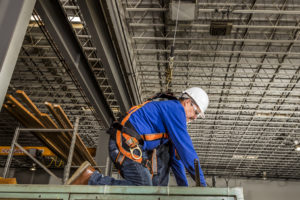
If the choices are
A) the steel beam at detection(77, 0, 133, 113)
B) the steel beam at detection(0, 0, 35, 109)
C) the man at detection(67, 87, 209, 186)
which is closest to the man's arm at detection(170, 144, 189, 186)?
the man at detection(67, 87, 209, 186)

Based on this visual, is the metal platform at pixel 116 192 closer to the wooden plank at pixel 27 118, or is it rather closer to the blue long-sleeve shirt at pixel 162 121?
the blue long-sleeve shirt at pixel 162 121

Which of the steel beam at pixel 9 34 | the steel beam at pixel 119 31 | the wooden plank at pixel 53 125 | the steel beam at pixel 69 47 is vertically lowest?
the steel beam at pixel 9 34

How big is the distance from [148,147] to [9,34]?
279 centimetres

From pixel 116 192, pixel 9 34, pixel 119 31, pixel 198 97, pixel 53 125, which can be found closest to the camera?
pixel 116 192

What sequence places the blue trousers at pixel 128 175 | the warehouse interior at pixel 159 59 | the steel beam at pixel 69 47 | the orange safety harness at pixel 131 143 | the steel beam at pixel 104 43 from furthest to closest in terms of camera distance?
the warehouse interior at pixel 159 59, the steel beam at pixel 104 43, the steel beam at pixel 69 47, the orange safety harness at pixel 131 143, the blue trousers at pixel 128 175

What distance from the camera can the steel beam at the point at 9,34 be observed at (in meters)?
3.98

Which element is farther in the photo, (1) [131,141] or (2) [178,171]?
(2) [178,171]

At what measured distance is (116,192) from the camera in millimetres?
1943

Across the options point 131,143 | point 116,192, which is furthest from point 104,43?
point 116,192

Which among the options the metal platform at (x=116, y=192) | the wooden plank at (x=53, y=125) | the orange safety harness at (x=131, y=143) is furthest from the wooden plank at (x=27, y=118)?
the metal platform at (x=116, y=192)

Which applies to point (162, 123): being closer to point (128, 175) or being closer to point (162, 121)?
point (162, 121)

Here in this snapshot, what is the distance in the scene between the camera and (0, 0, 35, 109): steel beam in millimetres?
3976

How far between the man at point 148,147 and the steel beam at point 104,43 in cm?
477

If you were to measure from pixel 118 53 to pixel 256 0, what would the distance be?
508cm
